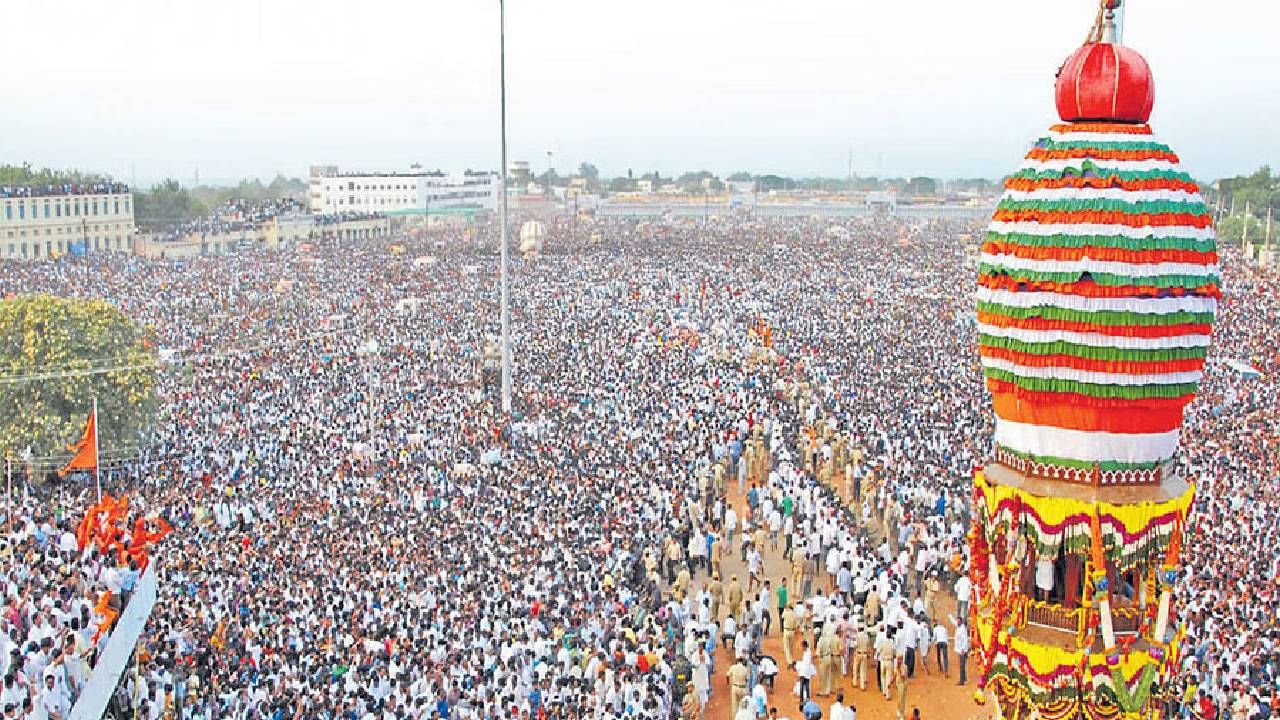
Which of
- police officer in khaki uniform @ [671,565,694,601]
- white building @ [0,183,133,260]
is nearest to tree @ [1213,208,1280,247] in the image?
police officer in khaki uniform @ [671,565,694,601]

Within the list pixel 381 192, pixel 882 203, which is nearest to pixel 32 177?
pixel 381 192

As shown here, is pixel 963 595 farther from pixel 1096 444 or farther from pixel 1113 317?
pixel 1113 317

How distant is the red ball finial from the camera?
23.5 ft

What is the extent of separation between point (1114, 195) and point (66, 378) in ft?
58.8

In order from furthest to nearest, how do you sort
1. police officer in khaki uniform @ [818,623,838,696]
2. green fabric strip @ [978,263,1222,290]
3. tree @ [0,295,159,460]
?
tree @ [0,295,159,460] → police officer in khaki uniform @ [818,623,838,696] → green fabric strip @ [978,263,1222,290]

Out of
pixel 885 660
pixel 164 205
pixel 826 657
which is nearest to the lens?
pixel 885 660

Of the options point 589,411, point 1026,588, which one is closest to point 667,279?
point 589,411

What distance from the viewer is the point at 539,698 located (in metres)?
12.2

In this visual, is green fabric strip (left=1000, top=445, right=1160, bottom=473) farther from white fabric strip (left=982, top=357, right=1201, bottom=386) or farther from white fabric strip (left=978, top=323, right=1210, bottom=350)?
white fabric strip (left=978, top=323, right=1210, bottom=350)

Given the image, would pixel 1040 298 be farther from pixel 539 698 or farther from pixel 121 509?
pixel 121 509

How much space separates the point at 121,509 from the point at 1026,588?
1038cm

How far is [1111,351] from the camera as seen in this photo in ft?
22.8

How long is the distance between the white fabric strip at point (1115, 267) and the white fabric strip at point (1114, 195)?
0.39m

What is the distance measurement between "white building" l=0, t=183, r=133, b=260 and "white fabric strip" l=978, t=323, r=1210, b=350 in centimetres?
5071
